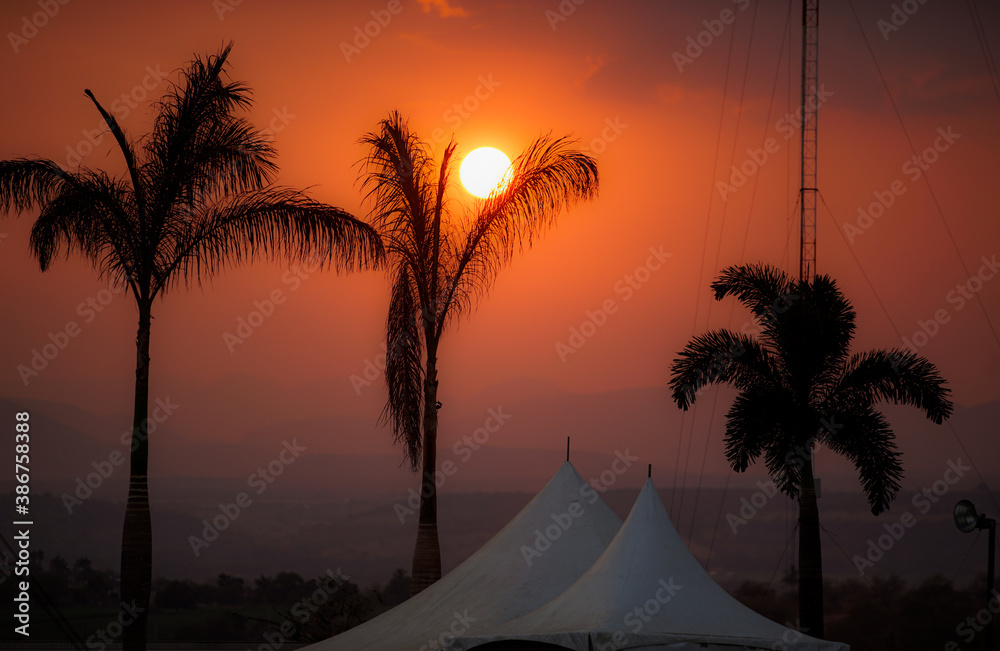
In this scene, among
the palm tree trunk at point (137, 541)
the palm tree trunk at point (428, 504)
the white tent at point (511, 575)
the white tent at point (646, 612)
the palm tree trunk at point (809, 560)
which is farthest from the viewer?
the palm tree trunk at point (809, 560)

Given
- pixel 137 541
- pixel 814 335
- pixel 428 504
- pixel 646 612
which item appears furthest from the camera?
pixel 814 335

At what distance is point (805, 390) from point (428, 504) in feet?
29.1

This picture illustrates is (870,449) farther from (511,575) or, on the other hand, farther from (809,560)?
(511,575)

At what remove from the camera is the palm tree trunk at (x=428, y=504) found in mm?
21062

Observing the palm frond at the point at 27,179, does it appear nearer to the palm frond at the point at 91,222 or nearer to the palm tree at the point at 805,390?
the palm frond at the point at 91,222

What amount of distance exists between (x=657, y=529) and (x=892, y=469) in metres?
8.12

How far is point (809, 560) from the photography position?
23688mm

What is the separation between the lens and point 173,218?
18.1m

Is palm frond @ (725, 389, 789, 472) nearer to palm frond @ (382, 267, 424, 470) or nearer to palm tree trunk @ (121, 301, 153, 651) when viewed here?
palm frond @ (382, 267, 424, 470)

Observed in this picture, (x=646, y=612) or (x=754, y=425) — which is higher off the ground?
(x=754, y=425)

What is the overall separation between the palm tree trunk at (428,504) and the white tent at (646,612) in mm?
4065

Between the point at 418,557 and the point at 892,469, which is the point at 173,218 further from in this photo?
the point at 892,469

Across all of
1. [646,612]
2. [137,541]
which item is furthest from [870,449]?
Answer: [137,541]

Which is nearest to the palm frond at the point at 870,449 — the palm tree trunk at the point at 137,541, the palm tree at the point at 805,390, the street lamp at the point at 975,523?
the palm tree at the point at 805,390
